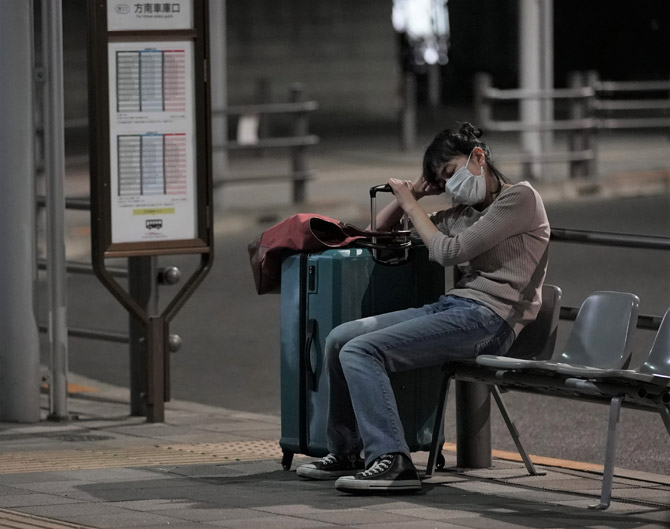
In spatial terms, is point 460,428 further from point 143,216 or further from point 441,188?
point 143,216

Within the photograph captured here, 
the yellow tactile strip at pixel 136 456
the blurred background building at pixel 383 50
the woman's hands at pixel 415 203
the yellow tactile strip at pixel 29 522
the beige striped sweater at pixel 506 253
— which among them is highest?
the blurred background building at pixel 383 50

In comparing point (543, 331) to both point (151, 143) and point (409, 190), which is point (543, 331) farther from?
point (151, 143)

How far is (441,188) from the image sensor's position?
6387 millimetres

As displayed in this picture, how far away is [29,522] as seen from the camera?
5430 millimetres

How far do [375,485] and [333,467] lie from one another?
17.5 inches

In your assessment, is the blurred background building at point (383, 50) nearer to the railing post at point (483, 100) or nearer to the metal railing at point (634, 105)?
the metal railing at point (634, 105)

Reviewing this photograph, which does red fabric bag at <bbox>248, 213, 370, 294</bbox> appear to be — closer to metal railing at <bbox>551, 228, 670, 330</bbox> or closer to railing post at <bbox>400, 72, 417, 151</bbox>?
metal railing at <bbox>551, 228, 670, 330</bbox>

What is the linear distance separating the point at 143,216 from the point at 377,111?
24.4m

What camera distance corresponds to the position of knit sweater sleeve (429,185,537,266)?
6035 mm

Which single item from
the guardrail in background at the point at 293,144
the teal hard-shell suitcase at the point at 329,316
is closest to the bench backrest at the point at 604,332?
the teal hard-shell suitcase at the point at 329,316

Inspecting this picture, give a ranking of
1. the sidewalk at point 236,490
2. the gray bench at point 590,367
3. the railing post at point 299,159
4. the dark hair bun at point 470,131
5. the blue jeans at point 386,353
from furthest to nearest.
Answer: the railing post at point 299,159
the dark hair bun at point 470,131
the blue jeans at point 386,353
the gray bench at point 590,367
the sidewalk at point 236,490

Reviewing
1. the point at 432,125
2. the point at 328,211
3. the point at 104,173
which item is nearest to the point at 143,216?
the point at 104,173

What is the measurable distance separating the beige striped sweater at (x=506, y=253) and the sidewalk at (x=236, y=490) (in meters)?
0.70

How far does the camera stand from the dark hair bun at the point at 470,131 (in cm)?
626
